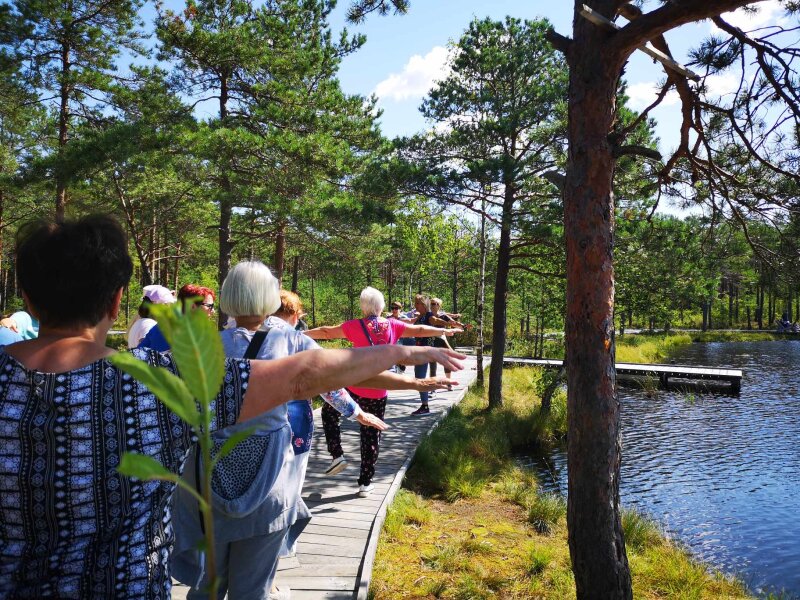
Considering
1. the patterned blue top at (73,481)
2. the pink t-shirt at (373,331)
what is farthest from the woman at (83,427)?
the pink t-shirt at (373,331)

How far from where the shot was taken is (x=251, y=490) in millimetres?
2160

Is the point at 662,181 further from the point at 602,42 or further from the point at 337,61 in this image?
the point at 337,61

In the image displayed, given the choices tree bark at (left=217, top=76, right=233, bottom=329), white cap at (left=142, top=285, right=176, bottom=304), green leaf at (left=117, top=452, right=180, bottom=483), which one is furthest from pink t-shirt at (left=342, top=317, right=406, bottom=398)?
tree bark at (left=217, top=76, right=233, bottom=329)

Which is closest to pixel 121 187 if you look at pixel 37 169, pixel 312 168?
pixel 37 169

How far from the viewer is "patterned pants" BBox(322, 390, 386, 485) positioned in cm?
514

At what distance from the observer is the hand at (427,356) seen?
4.84 ft

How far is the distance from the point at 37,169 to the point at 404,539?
9767 mm

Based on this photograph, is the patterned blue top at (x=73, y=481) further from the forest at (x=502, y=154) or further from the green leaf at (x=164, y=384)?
the forest at (x=502, y=154)

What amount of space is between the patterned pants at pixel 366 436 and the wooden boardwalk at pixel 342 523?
0.30 m

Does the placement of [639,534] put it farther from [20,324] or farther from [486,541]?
[20,324]

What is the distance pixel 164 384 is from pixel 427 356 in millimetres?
936

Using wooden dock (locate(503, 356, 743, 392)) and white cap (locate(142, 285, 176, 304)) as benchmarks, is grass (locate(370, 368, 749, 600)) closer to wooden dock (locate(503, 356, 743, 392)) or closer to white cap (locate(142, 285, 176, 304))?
white cap (locate(142, 285, 176, 304))

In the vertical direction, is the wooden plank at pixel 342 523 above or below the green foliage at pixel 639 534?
above

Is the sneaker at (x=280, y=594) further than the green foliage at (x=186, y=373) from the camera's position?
Yes
